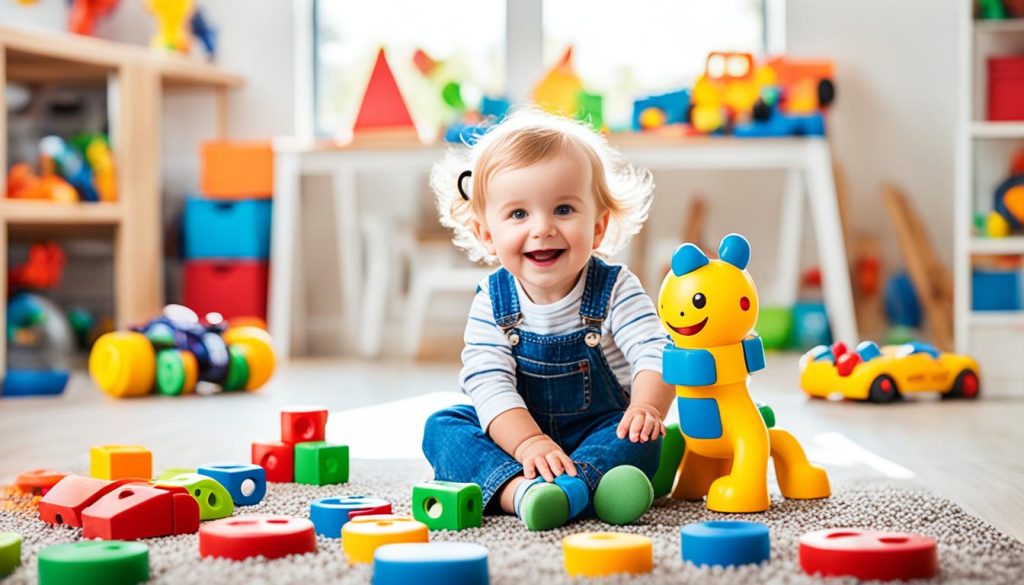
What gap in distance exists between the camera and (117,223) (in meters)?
3.23

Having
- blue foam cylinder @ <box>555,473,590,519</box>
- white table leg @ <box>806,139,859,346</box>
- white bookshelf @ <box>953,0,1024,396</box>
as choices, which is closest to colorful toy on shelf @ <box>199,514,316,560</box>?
blue foam cylinder @ <box>555,473,590,519</box>

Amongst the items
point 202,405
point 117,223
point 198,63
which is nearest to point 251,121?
point 198,63

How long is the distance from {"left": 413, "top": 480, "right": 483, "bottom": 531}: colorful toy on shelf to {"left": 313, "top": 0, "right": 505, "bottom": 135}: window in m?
2.71

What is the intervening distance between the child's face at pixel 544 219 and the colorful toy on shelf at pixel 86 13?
266 cm

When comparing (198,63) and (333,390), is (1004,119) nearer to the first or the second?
(333,390)

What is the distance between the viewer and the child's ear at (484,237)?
49.5 inches

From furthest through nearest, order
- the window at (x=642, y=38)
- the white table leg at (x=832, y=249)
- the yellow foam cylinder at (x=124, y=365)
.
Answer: the window at (x=642, y=38) → the white table leg at (x=832, y=249) → the yellow foam cylinder at (x=124, y=365)

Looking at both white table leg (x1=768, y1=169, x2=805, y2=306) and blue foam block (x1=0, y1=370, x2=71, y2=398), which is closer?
blue foam block (x1=0, y1=370, x2=71, y2=398)

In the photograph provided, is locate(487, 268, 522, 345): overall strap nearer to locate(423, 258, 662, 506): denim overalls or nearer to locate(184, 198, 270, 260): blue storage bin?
locate(423, 258, 662, 506): denim overalls

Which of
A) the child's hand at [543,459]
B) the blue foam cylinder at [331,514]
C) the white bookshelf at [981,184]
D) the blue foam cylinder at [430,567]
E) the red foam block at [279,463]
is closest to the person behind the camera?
the blue foam cylinder at [430,567]

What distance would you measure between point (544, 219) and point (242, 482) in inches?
15.3

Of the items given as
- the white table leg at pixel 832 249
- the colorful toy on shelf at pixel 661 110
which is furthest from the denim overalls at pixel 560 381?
the colorful toy on shelf at pixel 661 110

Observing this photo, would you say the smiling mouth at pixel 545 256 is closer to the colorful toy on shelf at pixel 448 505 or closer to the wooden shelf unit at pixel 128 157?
the colorful toy on shelf at pixel 448 505

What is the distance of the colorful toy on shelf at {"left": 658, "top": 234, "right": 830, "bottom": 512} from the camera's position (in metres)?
1.08
